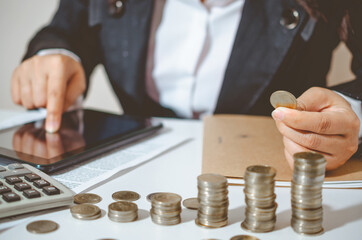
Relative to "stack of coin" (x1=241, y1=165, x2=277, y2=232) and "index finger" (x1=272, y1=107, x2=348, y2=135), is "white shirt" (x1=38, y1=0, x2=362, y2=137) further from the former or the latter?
"stack of coin" (x1=241, y1=165, x2=277, y2=232)

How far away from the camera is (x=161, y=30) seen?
1162mm

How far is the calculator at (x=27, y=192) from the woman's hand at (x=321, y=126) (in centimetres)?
30

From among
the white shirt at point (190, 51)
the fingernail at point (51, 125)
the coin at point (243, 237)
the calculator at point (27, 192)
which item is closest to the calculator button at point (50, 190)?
the calculator at point (27, 192)

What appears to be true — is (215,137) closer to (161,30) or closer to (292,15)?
(292,15)

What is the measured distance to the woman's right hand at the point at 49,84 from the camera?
834 mm

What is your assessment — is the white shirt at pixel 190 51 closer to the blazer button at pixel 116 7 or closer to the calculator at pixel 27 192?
the blazer button at pixel 116 7

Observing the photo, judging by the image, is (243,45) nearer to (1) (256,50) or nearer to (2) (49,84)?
(1) (256,50)

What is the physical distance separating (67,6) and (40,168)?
796 millimetres

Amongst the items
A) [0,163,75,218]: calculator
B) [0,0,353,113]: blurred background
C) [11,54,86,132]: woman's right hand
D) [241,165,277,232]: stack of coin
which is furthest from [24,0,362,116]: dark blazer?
[0,0,353,113]: blurred background

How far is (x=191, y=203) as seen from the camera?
1.65 ft

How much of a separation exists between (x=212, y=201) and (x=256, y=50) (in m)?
0.67

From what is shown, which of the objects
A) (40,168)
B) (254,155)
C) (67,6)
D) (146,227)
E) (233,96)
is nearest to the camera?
(146,227)

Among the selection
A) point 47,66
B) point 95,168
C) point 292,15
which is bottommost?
point 95,168

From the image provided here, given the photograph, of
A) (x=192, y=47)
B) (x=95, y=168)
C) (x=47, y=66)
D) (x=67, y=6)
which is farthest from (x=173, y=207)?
(x=67, y=6)
